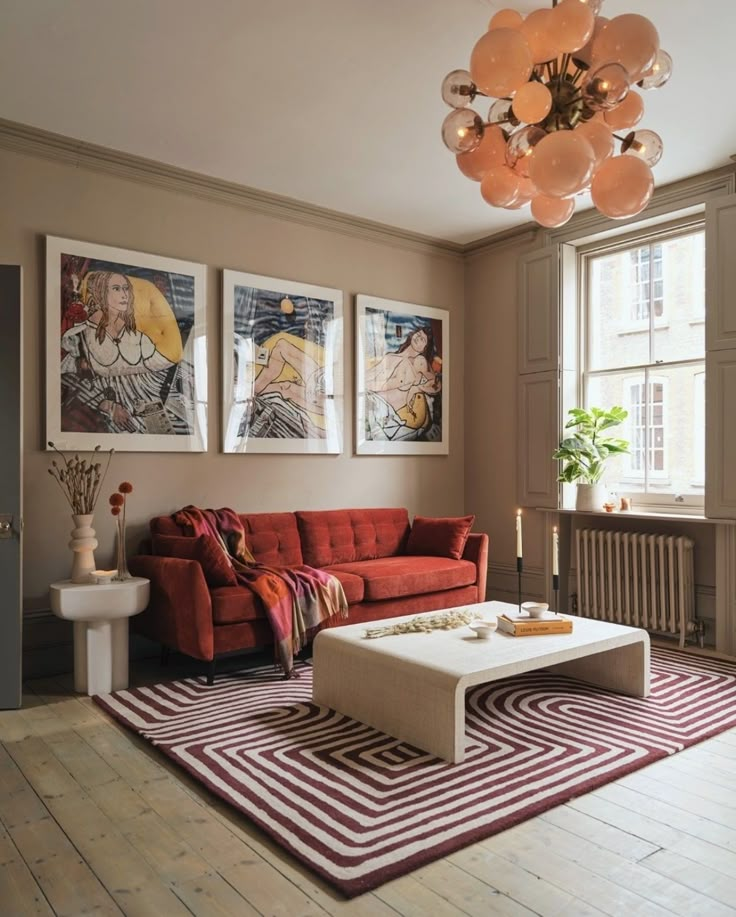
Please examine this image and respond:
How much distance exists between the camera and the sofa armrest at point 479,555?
16.9ft

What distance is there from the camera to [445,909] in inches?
74.4

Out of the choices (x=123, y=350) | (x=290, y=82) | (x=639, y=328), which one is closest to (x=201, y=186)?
(x=123, y=350)

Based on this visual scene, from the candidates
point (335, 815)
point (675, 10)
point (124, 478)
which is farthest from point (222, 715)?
point (675, 10)

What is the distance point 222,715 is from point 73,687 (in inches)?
39.4

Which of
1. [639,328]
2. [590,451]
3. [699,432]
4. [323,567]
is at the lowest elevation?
[323,567]

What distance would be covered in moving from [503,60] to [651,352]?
3252 mm

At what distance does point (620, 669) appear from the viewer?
3666 mm

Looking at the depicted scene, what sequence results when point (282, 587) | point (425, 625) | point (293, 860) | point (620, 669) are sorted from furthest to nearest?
point (282, 587) → point (620, 669) → point (425, 625) → point (293, 860)

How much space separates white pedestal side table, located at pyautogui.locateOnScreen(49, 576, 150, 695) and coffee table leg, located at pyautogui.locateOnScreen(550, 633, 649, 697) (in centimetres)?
228

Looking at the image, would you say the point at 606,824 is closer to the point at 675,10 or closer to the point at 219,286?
the point at 675,10

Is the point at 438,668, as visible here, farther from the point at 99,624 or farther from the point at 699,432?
the point at 699,432

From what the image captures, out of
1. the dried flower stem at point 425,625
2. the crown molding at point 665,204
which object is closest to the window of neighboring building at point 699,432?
the crown molding at point 665,204

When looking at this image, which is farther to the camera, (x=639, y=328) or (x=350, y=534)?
(x=639, y=328)

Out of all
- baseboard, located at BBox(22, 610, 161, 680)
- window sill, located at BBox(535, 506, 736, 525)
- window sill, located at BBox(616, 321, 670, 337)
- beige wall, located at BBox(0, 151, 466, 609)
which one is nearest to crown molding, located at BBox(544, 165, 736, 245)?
window sill, located at BBox(616, 321, 670, 337)
